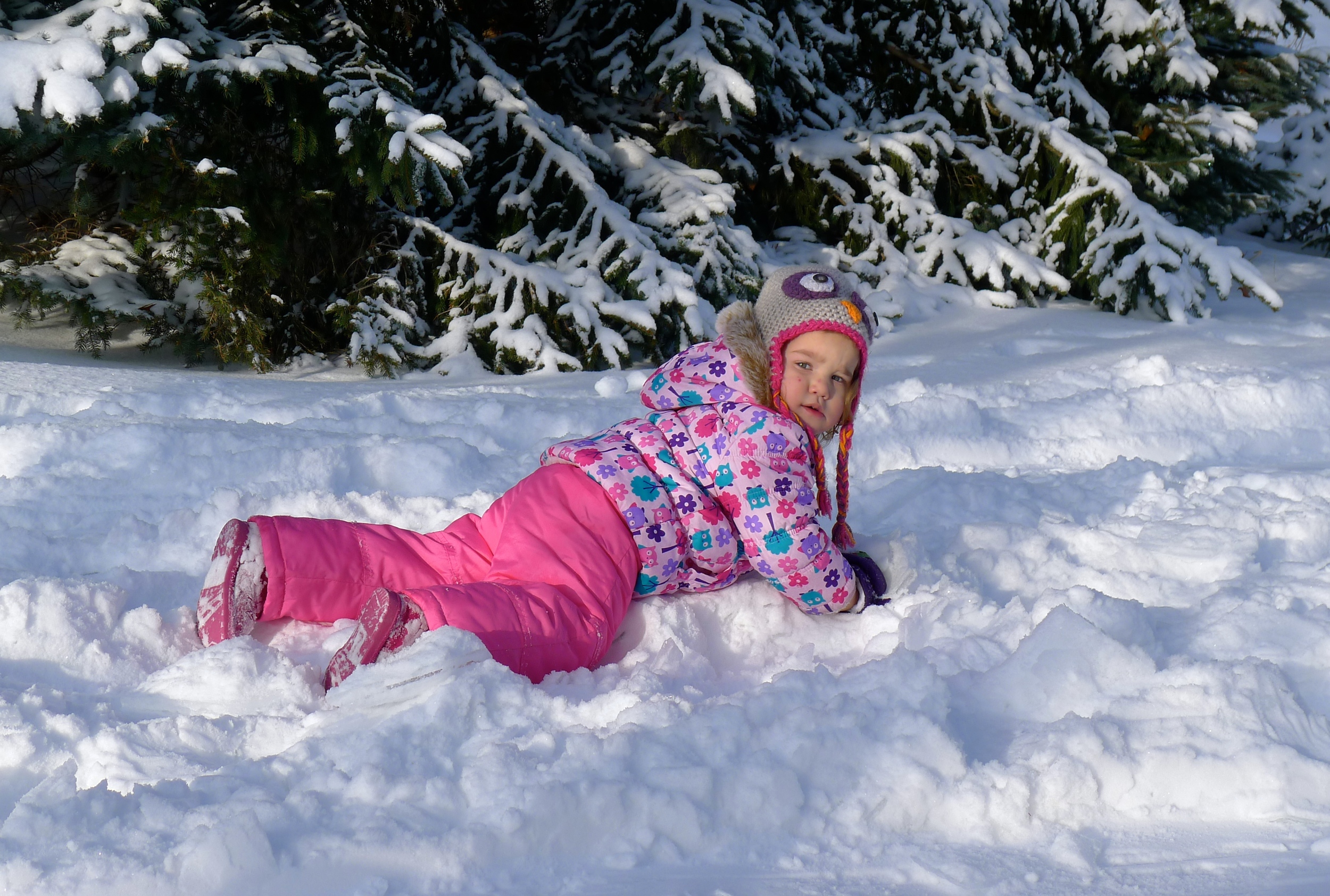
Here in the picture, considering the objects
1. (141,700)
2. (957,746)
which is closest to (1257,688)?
(957,746)

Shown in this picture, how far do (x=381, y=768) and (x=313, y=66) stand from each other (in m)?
3.58

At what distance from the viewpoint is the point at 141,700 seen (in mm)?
1727

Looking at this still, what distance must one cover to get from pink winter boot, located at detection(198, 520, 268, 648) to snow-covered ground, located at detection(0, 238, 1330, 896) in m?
0.07

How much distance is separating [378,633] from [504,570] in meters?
0.31

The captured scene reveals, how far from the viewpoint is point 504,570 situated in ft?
6.57

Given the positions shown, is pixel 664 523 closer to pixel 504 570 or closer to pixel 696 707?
pixel 504 570

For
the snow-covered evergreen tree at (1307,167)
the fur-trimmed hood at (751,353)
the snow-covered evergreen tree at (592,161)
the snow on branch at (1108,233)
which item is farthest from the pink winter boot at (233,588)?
the snow-covered evergreen tree at (1307,167)

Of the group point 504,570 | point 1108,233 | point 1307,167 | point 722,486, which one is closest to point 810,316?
point 722,486

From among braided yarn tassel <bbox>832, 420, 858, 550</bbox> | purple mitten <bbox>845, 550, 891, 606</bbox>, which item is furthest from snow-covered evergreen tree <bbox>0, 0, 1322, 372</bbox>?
purple mitten <bbox>845, 550, 891, 606</bbox>

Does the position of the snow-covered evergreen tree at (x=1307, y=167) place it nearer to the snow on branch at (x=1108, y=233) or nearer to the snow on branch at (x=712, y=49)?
the snow on branch at (x=1108, y=233)

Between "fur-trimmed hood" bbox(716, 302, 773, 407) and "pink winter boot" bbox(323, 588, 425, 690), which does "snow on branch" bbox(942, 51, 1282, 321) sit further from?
"pink winter boot" bbox(323, 588, 425, 690)

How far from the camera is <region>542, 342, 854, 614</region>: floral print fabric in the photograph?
6.87 feet

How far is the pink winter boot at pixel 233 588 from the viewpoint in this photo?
76.2 inches

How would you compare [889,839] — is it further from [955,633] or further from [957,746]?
[955,633]
